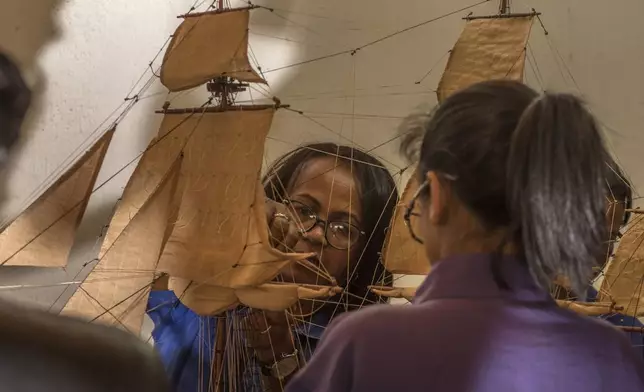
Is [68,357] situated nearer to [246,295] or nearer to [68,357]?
[68,357]

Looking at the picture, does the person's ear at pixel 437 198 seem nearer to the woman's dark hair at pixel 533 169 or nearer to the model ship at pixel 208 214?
the woman's dark hair at pixel 533 169

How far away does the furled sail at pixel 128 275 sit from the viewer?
667mm

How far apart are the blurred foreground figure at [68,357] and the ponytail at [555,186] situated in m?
0.22

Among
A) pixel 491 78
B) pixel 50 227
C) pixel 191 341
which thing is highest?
pixel 491 78

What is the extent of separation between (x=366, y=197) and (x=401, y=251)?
0.29 feet

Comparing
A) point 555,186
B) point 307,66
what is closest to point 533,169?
point 555,186

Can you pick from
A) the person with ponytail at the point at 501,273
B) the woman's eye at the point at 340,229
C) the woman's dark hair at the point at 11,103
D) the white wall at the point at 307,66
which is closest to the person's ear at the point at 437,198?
the person with ponytail at the point at 501,273

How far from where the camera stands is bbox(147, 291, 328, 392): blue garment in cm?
72

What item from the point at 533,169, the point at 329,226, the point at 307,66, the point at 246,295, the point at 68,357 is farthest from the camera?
the point at 307,66

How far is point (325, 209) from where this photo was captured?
77cm

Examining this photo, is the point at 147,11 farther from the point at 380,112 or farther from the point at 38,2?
the point at 380,112

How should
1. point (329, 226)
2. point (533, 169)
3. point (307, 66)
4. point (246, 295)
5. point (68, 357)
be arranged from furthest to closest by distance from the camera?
point (307, 66)
point (329, 226)
point (246, 295)
point (533, 169)
point (68, 357)

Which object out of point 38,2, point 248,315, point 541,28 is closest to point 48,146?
point 38,2

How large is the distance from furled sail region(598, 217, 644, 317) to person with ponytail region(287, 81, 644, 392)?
265 millimetres
